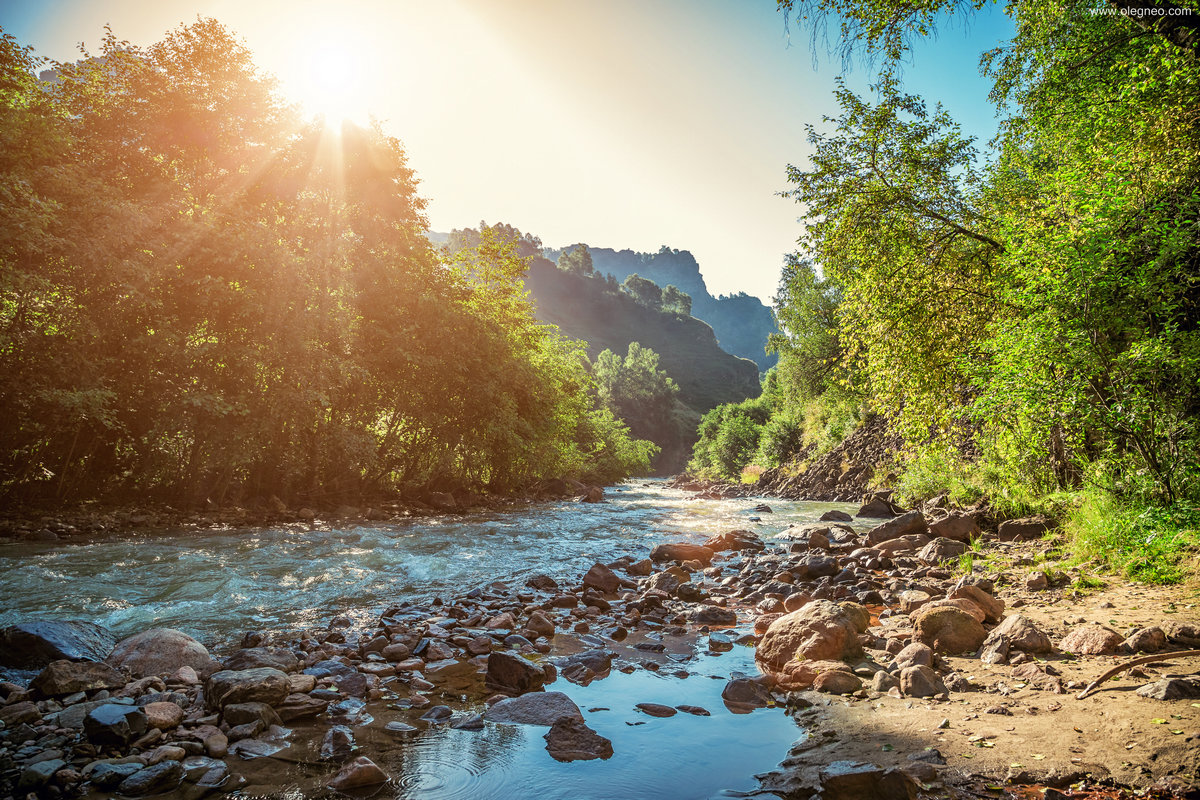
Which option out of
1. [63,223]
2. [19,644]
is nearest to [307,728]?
[19,644]

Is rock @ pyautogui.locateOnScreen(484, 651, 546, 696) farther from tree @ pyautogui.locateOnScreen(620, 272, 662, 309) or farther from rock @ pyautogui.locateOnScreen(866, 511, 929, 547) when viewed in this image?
tree @ pyautogui.locateOnScreen(620, 272, 662, 309)

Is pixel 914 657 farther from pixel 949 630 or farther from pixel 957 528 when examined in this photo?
pixel 957 528

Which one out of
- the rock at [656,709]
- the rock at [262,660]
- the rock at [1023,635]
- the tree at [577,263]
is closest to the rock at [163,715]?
the rock at [262,660]

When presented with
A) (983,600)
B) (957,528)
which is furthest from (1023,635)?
(957,528)

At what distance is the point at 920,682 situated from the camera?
4895 millimetres

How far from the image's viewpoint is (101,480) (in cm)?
1408

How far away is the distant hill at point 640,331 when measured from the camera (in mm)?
133875

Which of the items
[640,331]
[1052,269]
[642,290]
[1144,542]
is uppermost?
[642,290]

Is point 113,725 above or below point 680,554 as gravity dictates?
above

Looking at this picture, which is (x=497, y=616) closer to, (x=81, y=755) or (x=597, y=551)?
(x=81, y=755)

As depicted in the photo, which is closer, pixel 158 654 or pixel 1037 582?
pixel 158 654

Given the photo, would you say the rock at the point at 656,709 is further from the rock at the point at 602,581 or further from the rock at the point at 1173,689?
the rock at the point at 602,581

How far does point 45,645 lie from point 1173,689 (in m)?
8.93

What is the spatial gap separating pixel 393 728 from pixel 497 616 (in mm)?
3198
